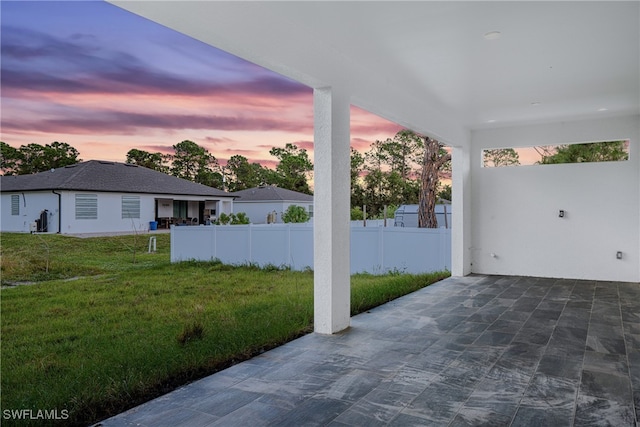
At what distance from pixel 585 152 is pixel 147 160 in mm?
6965

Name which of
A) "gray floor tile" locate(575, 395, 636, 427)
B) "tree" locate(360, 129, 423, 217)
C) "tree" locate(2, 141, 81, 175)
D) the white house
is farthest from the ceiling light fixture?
"tree" locate(360, 129, 423, 217)

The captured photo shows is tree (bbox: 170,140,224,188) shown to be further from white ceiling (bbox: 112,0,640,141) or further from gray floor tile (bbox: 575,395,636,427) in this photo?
gray floor tile (bbox: 575,395,636,427)

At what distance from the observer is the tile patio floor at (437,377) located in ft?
8.06

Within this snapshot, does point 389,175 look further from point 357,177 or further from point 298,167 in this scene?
point 298,167

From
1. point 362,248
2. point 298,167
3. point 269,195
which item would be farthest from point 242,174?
point 362,248

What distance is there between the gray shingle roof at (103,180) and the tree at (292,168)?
115 inches

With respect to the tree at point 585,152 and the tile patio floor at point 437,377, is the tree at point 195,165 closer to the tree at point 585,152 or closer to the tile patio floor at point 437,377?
the tile patio floor at point 437,377

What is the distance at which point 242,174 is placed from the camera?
7359 millimetres

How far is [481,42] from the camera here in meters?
3.96

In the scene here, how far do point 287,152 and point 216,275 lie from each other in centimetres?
285

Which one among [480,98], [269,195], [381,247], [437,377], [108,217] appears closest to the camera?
[437,377]

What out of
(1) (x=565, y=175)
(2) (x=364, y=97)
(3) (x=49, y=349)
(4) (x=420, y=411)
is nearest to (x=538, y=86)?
(2) (x=364, y=97)

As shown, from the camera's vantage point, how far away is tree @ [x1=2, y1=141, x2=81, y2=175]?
3.94 m

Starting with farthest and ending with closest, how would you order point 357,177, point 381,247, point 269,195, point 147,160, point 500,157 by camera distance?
point 357,177 → point 381,247 → point 269,195 → point 500,157 → point 147,160
